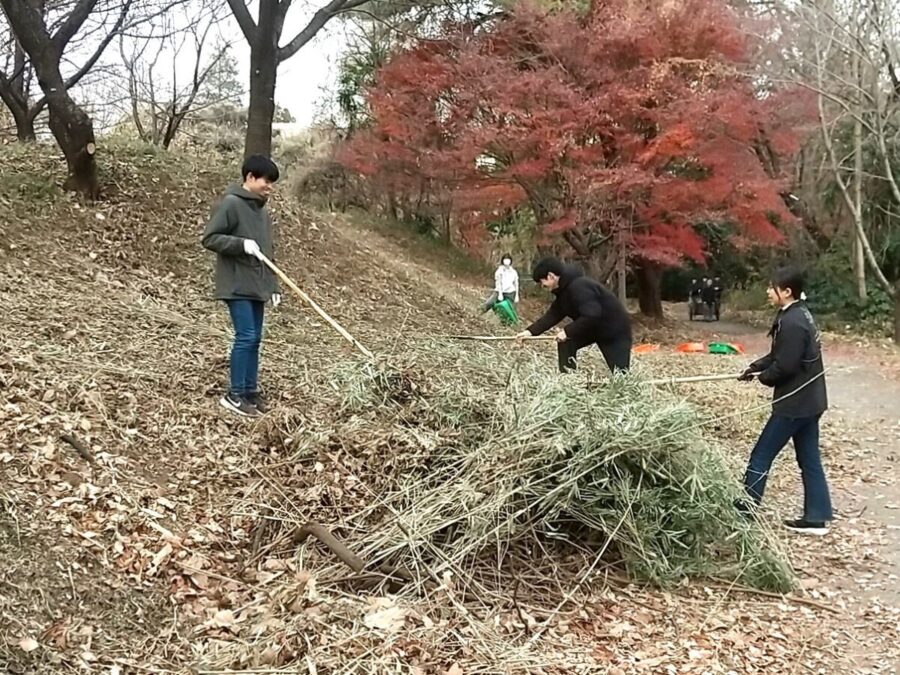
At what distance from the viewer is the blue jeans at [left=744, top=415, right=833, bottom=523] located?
5055mm

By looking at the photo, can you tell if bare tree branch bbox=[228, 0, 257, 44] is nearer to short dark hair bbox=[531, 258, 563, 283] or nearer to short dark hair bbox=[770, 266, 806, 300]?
short dark hair bbox=[531, 258, 563, 283]

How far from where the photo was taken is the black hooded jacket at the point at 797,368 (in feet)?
16.3

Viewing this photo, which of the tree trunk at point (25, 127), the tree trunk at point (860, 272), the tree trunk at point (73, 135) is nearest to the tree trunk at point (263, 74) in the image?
the tree trunk at point (73, 135)

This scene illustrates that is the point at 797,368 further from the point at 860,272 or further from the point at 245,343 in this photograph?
the point at 860,272

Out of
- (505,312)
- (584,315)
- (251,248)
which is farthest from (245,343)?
(505,312)

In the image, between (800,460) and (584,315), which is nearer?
(800,460)

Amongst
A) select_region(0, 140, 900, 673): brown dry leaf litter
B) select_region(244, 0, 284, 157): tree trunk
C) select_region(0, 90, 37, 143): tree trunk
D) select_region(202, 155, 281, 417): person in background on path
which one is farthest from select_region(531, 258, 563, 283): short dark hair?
select_region(0, 90, 37, 143): tree trunk

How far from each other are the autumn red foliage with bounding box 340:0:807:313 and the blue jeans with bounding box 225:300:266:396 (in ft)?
30.1

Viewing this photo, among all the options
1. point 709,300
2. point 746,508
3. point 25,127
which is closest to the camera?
point 746,508

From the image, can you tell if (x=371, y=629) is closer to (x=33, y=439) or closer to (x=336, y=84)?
(x=33, y=439)

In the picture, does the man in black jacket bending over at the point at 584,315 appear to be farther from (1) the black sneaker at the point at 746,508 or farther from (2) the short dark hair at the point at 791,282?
(1) the black sneaker at the point at 746,508

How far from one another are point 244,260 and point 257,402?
912mm

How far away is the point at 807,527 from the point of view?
5.12 m

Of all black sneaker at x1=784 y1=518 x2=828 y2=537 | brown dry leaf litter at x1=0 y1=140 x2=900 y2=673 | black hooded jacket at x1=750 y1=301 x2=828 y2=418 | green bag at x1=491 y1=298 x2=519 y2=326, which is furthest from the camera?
green bag at x1=491 y1=298 x2=519 y2=326
